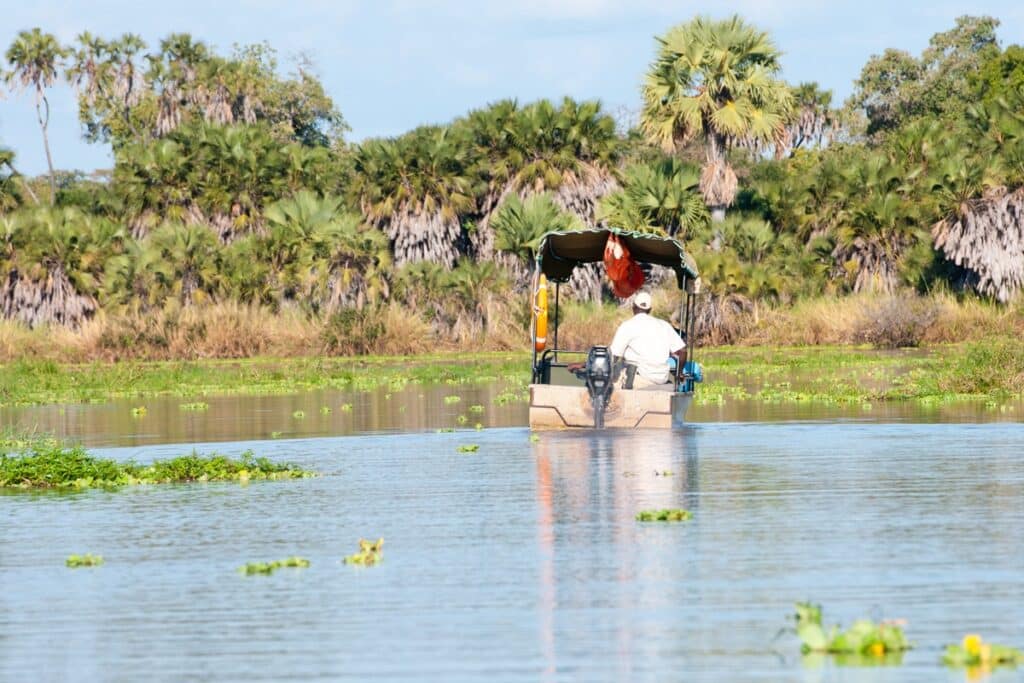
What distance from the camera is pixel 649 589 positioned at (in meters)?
10.2

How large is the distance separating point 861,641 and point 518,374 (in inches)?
1167

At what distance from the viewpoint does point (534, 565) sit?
11.2 m

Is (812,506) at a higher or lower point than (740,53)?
lower

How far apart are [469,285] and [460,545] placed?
125ft

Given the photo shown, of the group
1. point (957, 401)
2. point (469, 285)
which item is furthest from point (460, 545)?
point (469, 285)

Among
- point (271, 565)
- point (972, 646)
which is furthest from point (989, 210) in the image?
point (972, 646)

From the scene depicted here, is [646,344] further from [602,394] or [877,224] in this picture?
[877,224]

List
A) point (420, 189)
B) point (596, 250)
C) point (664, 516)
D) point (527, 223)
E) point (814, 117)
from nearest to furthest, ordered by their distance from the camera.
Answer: point (664, 516) → point (596, 250) → point (527, 223) → point (420, 189) → point (814, 117)

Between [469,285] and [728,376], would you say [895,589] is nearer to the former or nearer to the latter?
[728,376]

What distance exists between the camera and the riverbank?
2712 centimetres

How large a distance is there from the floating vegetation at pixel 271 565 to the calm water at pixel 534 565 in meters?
0.10

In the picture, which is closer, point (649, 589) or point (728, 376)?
point (649, 589)

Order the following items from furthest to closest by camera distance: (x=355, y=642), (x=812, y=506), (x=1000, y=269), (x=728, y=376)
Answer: (x=1000, y=269), (x=728, y=376), (x=812, y=506), (x=355, y=642)

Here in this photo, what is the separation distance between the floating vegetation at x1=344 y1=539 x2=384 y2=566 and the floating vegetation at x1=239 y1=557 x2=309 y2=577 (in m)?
0.30
